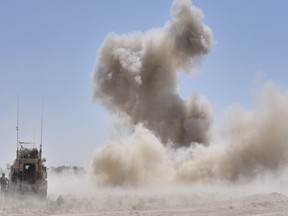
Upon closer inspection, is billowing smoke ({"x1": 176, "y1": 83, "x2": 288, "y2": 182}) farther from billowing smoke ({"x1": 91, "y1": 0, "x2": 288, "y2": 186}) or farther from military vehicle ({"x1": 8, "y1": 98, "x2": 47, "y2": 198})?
military vehicle ({"x1": 8, "y1": 98, "x2": 47, "y2": 198})

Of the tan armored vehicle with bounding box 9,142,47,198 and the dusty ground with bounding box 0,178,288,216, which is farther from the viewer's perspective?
the tan armored vehicle with bounding box 9,142,47,198

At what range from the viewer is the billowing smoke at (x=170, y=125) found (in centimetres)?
5072

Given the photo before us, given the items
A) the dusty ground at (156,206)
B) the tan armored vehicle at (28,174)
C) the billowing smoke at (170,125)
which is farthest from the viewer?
the billowing smoke at (170,125)

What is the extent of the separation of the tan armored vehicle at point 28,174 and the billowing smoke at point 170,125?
1665 cm

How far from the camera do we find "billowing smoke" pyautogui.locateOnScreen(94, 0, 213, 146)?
56.7 m

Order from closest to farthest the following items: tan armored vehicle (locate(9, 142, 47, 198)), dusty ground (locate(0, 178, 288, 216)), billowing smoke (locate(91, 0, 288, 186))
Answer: dusty ground (locate(0, 178, 288, 216)) → tan armored vehicle (locate(9, 142, 47, 198)) → billowing smoke (locate(91, 0, 288, 186))

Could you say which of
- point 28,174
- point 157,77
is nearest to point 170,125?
point 157,77

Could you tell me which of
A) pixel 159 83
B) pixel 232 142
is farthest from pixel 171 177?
pixel 159 83

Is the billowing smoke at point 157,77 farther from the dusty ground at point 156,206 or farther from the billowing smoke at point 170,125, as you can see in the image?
the dusty ground at point 156,206

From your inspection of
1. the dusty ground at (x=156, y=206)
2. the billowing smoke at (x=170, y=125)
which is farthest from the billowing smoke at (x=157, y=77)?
the dusty ground at (x=156, y=206)

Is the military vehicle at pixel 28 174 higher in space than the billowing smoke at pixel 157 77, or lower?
lower

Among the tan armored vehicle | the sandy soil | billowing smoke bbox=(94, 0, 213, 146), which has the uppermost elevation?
billowing smoke bbox=(94, 0, 213, 146)

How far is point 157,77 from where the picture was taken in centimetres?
5797

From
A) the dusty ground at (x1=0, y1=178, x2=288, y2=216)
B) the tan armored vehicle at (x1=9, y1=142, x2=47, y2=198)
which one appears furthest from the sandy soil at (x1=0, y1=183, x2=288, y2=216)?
the tan armored vehicle at (x1=9, y1=142, x2=47, y2=198)
